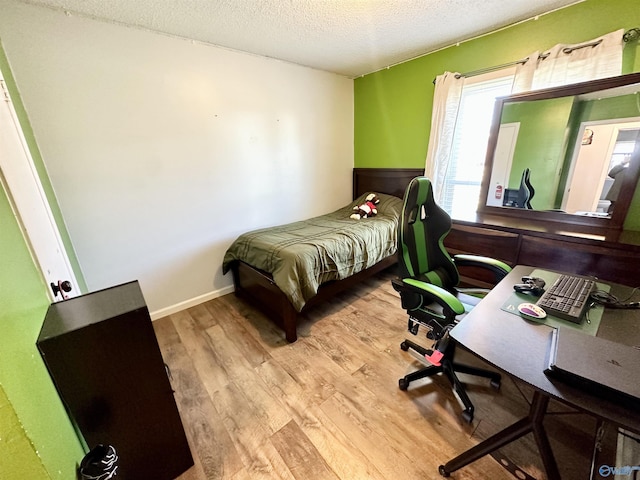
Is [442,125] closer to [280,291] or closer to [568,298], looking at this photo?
[568,298]

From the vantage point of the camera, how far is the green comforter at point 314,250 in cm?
200

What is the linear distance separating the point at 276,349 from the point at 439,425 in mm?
1188

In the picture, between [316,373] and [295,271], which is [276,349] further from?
[295,271]

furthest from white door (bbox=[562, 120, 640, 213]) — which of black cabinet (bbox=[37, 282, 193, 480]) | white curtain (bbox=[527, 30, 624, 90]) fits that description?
black cabinet (bbox=[37, 282, 193, 480])

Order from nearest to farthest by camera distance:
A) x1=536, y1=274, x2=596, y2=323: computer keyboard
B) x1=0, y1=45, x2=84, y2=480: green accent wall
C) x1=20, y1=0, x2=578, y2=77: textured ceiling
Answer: x1=0, y1=45, x2=84, y2=480: green accent wall
x1=536, y1=274, x2=596, y2=323: computer keyboard
x1=20, y1=0, x2=578, y2=77: textured ceiling

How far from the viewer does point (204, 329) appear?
227cm

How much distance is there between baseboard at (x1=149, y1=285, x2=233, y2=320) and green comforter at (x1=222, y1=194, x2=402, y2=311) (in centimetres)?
32

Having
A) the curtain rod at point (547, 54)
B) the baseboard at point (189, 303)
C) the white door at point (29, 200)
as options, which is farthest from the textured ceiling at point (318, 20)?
the baseboard at point (189, 303)

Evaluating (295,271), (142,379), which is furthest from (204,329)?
(142,379)

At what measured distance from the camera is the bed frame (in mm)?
2045

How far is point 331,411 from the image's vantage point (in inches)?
58.1

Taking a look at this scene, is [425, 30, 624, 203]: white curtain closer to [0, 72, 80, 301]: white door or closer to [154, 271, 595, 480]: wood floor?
[154, 271, 595, 480]: wood floor

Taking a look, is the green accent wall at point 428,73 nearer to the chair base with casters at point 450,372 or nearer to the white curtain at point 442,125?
the white curtain at point 442,125

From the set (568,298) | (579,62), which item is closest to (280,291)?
(568,298)
